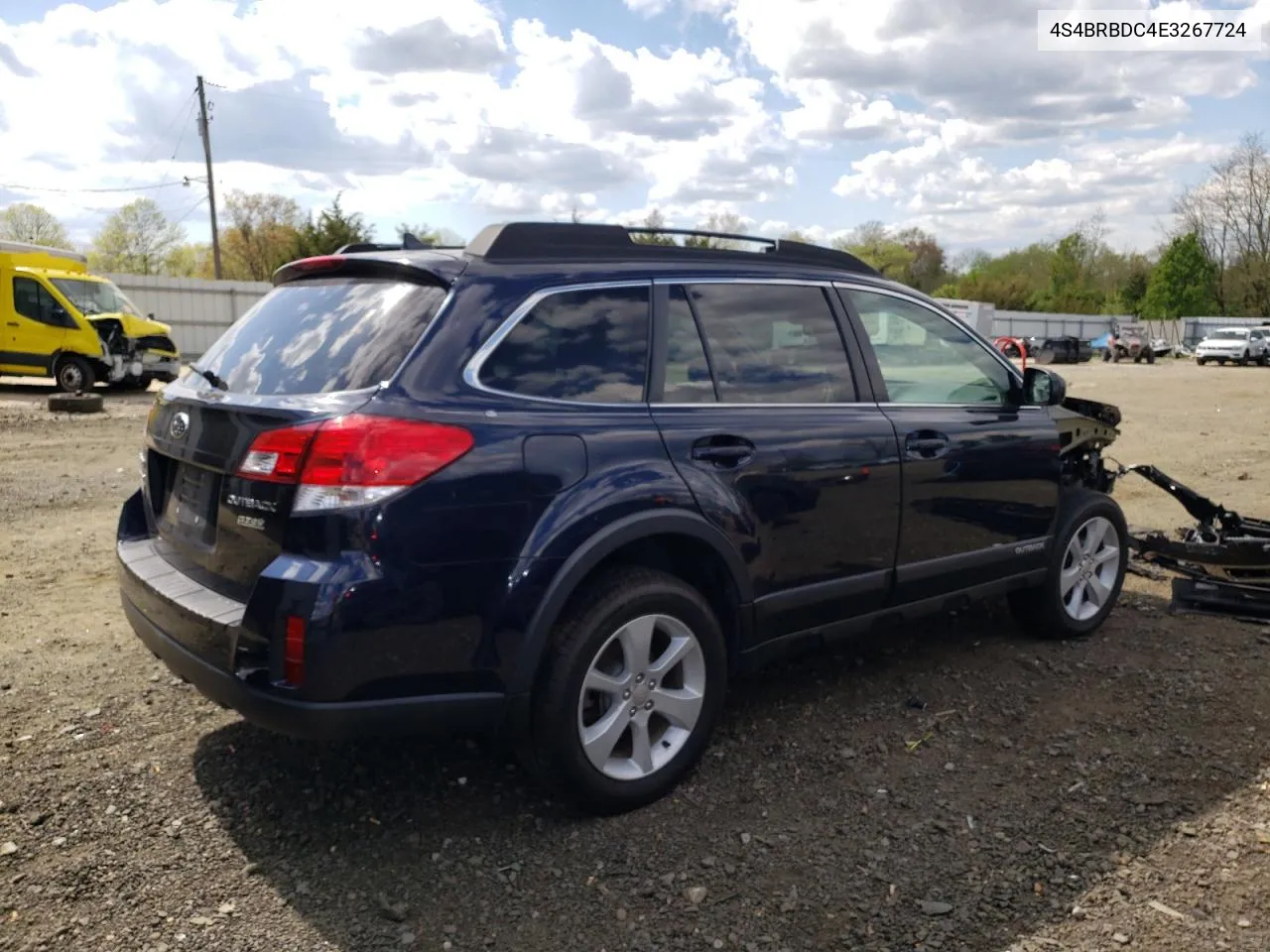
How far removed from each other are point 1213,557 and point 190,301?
31019 millimetres

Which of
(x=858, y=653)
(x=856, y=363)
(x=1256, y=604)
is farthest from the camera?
(x=1256, y=604)

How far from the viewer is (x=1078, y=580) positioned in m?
5.27

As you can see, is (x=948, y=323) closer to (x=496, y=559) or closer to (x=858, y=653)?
(x=858, y=653)

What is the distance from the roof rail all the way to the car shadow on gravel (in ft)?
5.88

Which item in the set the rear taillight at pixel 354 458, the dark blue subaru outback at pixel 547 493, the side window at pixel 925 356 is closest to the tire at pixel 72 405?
the dark blue subaru outback at pixel 547 493

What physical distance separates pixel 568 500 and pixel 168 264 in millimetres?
64816

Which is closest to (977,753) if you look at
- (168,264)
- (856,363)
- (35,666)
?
(856,363)

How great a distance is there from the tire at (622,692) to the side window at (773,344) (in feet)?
2.64

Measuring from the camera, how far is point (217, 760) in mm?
3818

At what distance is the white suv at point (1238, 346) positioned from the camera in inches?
1722

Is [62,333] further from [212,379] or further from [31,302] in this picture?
[212,379]

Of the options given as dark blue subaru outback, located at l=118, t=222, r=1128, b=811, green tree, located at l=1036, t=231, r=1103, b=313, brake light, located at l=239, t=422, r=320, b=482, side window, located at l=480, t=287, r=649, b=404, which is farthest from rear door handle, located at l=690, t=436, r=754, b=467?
green tree, located at l=1036, t=231, r=1103, b=313

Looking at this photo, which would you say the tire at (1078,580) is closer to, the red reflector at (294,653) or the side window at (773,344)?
the side window at (773,344)

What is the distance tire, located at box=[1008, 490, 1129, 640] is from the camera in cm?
509
